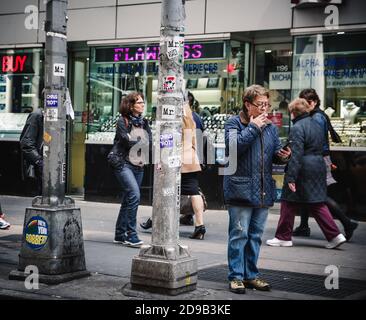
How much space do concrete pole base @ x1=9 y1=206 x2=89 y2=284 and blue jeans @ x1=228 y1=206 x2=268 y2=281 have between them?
159 cm

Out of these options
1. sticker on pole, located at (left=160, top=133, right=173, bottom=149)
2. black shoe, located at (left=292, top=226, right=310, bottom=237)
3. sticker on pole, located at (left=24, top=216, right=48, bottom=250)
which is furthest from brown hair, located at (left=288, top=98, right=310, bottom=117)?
sticker on pole, located at (left=24, top=216, right=48, bottom=250)

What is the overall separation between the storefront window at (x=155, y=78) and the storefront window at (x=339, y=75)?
1.33m

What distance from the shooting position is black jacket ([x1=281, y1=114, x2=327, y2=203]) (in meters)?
9.18

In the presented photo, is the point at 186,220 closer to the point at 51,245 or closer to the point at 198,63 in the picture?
the point at 198,63

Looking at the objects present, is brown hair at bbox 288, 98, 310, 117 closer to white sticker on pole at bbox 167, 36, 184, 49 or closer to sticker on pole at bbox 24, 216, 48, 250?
white sticker on pole at bbox 167, 36, 184, 49

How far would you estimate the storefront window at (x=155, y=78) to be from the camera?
13.4 m

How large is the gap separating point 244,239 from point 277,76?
284 inches

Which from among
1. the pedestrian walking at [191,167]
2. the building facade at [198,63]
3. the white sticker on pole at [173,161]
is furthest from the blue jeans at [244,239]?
the building facade at [198,63]

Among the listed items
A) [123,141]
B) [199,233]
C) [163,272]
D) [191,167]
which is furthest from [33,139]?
[163,272]

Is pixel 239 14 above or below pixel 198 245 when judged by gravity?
above
